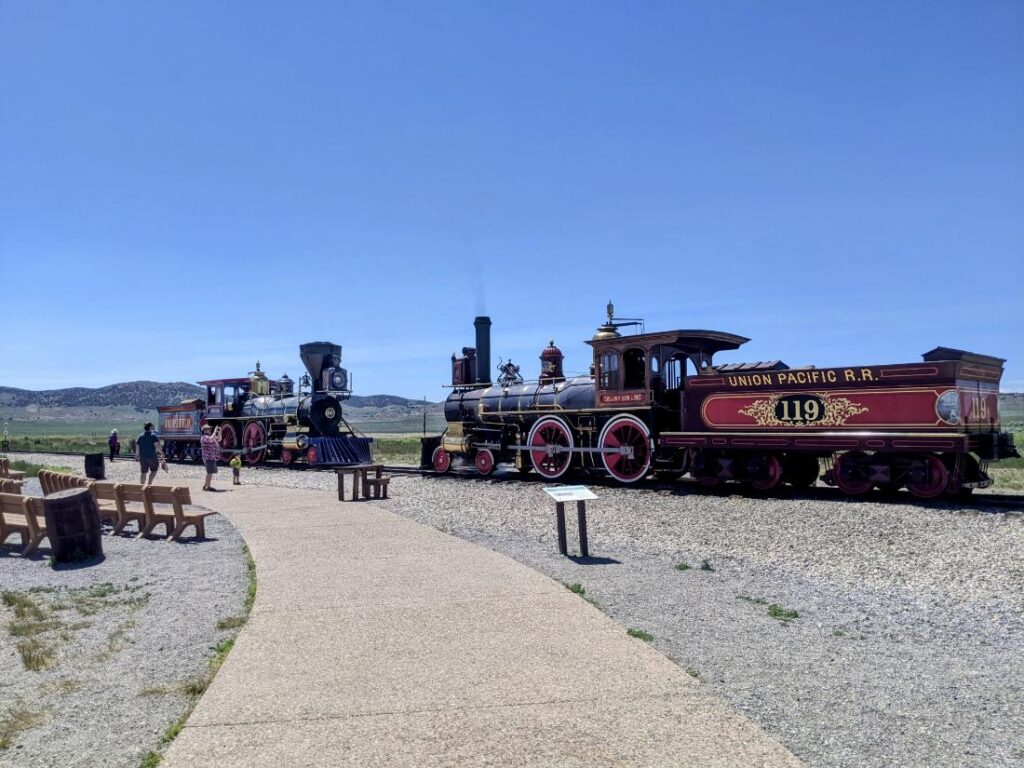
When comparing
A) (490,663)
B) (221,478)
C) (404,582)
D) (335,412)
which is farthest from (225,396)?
(490,663)

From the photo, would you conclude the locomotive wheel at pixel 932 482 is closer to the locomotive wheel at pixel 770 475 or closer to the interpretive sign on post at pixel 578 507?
the locomotive wheel at pixel 770 475

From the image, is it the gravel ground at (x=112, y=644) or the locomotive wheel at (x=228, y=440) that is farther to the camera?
the locomotive wheel at (x=228, y=440)

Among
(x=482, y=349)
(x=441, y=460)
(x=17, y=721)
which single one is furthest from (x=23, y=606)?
(x=482, y=349)

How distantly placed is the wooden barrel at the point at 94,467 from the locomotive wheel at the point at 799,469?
18451mm

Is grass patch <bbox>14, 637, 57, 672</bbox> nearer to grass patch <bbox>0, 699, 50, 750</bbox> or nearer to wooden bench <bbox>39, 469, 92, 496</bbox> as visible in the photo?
grass patch <bbox>0, 699, 50, 750</bbox>

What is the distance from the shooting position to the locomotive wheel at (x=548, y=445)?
58.6ft

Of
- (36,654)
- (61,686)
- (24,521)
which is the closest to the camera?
(61,686)

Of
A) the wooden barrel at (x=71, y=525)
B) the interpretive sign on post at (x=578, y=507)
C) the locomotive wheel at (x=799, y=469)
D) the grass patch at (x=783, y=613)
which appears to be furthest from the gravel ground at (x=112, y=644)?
the locomotive wheel at (x=799, y=469)

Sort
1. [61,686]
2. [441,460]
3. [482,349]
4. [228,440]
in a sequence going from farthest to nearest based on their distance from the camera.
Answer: [228,440], [482,349], [441,460], [61,686]

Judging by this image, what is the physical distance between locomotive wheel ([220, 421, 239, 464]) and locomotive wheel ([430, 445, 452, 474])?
37.4 ft

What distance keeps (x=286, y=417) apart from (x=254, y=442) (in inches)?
95.8

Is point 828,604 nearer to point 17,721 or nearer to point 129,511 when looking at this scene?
point 17,721

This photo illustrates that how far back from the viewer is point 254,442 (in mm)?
28422

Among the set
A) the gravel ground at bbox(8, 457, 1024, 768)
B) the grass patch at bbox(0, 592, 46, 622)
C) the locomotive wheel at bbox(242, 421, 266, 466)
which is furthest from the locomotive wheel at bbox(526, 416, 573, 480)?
the locomotive wheel at bbox(242, 421, 266, 466)
